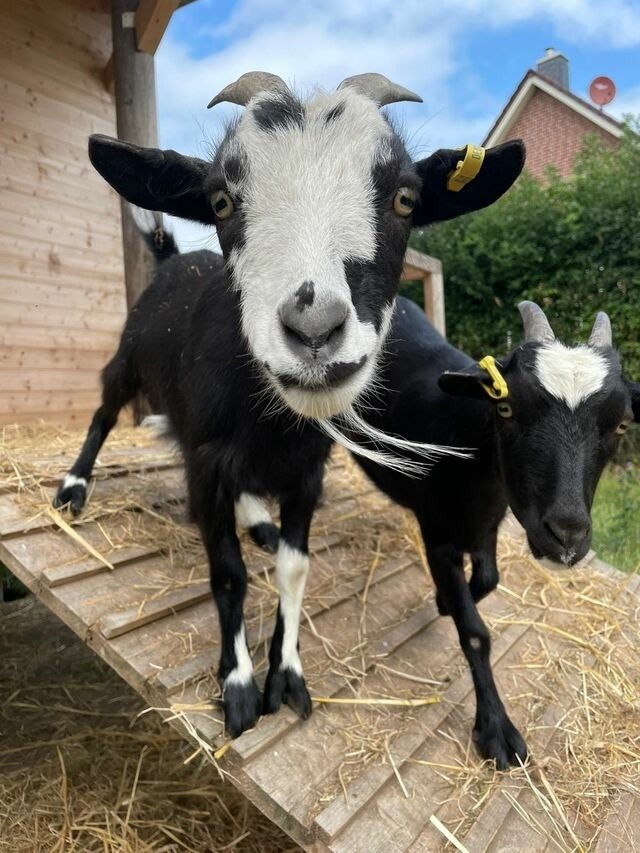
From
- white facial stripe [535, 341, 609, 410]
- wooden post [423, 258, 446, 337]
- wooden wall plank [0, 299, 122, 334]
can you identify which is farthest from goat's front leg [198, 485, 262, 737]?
wooden post [423, 258, 446, 337]

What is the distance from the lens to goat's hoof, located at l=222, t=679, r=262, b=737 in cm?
190

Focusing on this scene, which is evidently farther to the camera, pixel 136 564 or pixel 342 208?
pixel 136 564

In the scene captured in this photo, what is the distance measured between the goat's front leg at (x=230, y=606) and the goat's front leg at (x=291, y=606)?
0.30 ft

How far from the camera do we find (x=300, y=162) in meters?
1.67

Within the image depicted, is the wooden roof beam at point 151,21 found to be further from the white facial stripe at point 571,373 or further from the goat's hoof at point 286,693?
the goat's hoof at point 286,693

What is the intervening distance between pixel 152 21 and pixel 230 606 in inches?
165

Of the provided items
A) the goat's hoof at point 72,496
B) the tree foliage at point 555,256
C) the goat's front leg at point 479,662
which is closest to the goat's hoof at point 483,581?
the goat's front leg at point 479,662

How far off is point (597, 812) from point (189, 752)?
1.68m

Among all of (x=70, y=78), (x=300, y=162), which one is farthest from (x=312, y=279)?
(x=70, y=78)

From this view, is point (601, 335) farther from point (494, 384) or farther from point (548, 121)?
point (548, 121)

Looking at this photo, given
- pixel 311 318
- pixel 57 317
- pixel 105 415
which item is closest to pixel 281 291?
pixel 311 318

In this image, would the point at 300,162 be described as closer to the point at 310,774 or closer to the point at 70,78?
the point at 310,774

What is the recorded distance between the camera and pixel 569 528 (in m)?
1.84

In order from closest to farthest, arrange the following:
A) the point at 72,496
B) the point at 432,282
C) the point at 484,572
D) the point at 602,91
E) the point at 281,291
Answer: the point at 281,291 → the point at 484,572 → the point at 72,496 → the point at 432,282 → the point at 602,91
